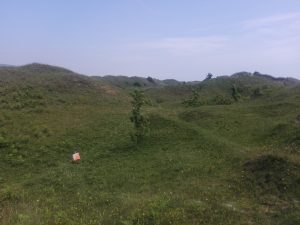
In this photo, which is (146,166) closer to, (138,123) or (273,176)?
(138,123)

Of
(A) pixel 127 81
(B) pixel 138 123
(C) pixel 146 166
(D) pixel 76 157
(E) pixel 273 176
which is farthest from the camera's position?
(A) pixel 127 81

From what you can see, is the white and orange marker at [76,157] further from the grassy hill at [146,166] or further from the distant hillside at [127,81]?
the distant hillside at [127,81]

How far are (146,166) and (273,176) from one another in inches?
313

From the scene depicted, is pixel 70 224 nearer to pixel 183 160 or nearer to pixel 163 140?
pixel 183 160

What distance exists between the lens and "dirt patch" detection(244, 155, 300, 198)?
733 inches

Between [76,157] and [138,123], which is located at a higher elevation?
[138,123]

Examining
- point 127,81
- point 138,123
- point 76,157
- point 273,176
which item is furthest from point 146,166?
point 127,81

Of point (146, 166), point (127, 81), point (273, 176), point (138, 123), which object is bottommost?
point (146, 166)

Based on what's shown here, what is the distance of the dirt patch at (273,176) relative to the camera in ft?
61.1

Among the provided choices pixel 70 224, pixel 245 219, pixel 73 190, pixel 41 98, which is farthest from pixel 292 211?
pixel 41 98

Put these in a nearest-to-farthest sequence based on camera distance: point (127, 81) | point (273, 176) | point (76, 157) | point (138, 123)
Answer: point (273, 176) < point (76, 157) < point (138, 123) < point (127, 81)

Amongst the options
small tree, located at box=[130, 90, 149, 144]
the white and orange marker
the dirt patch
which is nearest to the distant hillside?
small tree, located at box=[130, 90, 149, 144]

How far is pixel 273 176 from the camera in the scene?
1959cm

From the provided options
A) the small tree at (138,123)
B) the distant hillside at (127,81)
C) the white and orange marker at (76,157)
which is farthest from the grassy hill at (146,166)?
the distant hillside at (127,81)
